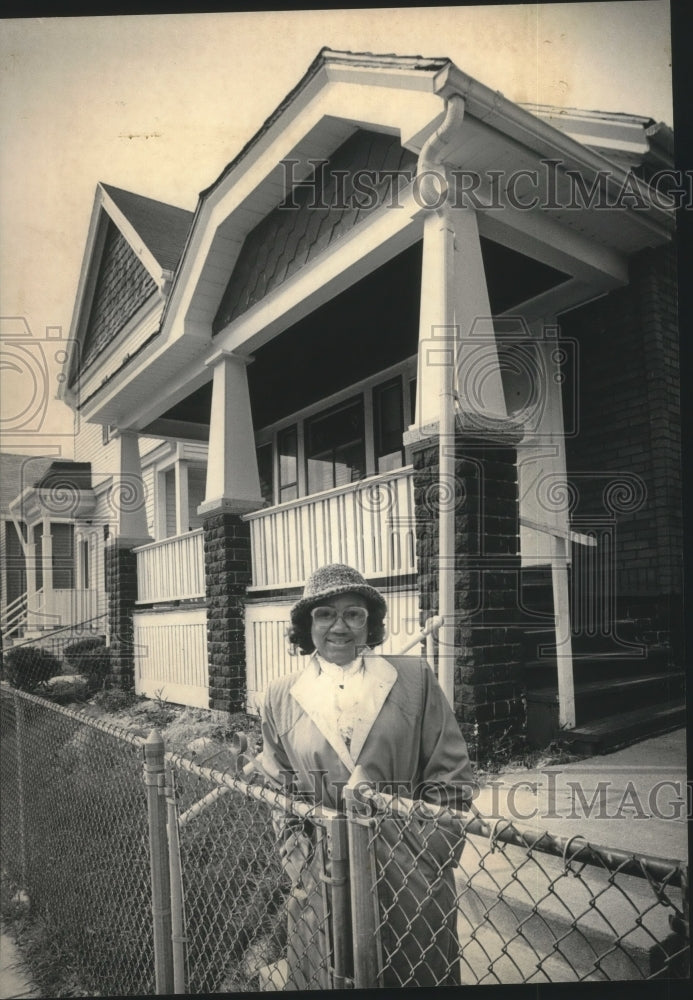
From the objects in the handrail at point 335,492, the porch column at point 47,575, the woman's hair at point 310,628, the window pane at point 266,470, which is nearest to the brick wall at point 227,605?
the handrail at point 335,492

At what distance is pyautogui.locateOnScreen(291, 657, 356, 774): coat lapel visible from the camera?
A: 7.84 feet

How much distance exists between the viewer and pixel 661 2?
3.02 m

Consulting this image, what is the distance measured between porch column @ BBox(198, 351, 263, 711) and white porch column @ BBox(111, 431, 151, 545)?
35cm

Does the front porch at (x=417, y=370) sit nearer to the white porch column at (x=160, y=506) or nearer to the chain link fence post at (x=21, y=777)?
the white porch column at (x=160, y=506)

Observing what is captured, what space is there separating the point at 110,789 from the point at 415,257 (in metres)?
3.11

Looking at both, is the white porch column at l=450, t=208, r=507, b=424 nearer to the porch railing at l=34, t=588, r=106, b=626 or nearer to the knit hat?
the knit hat

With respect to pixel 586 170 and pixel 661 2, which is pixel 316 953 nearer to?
pixel 586 170

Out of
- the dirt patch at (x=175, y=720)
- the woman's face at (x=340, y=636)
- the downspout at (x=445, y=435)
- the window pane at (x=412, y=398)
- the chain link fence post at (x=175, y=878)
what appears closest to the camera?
the chain link fence post at (x=175, y=878)

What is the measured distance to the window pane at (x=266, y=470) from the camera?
6.25m

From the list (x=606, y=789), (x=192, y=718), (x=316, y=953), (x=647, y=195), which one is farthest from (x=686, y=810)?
(x=647, y=195)

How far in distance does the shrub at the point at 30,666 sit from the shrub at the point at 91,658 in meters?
0.08

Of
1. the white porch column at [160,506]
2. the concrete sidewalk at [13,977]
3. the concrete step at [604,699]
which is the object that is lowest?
the concrete sidewalk at [13,977]

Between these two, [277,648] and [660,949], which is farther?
[277,648]

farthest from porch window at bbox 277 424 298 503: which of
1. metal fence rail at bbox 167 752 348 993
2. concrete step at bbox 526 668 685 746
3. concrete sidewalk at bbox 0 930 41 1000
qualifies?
concrete sidewalk at bbox 0 930 41 1000
